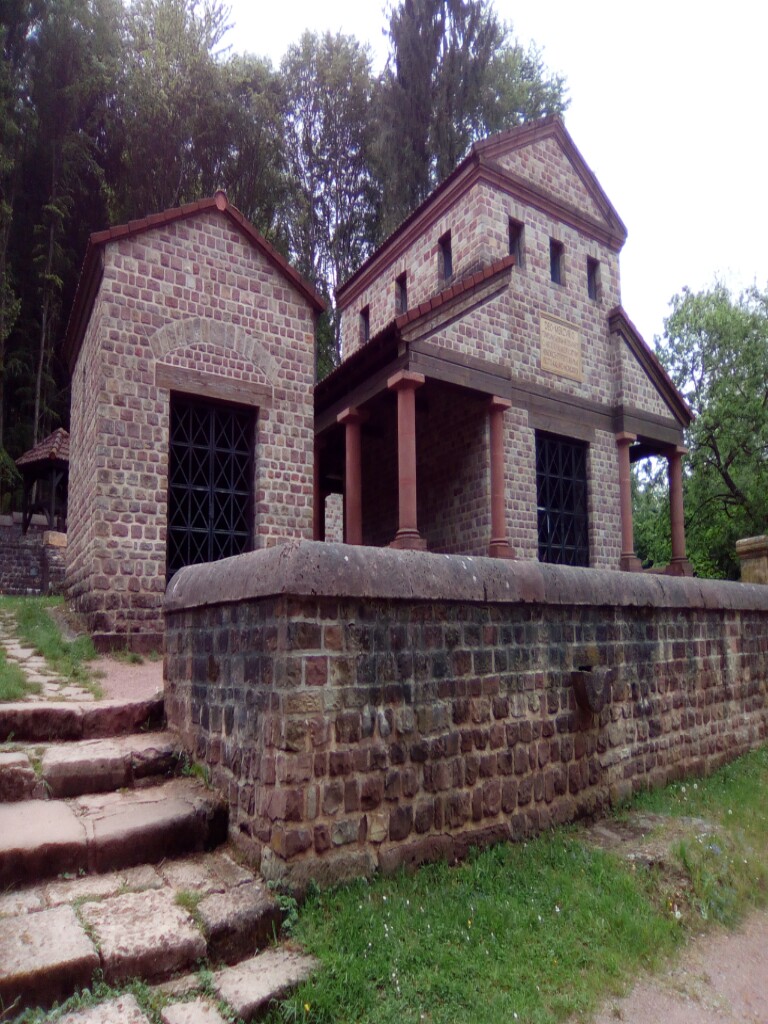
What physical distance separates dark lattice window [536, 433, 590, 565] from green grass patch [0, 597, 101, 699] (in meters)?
7.89

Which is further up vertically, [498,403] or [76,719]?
[498,403]

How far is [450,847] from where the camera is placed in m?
4.50

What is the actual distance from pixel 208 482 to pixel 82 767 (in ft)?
19.4

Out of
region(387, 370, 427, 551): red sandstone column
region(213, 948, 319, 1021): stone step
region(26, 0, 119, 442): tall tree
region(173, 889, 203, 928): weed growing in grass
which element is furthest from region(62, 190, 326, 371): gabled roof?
region(26, 0, 119, 442): tall tree

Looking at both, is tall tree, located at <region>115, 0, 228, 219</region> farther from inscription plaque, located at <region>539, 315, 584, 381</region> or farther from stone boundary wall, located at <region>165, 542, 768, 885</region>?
stone boundary wall, located at <region>165, 542, 768, 885</region>

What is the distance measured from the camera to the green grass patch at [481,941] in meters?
3.27

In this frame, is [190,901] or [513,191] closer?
[190,901]

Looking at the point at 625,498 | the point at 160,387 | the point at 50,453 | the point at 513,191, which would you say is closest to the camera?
the point at 160,387

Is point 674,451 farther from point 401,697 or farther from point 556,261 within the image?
point 401,697

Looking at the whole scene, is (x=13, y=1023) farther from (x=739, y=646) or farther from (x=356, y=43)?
(x=356, y=43)

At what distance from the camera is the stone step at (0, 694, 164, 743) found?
493cm

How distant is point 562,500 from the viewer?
547 inches

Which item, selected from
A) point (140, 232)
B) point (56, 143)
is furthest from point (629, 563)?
point (56, 143)

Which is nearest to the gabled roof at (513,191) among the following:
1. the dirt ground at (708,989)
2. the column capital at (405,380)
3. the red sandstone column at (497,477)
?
the red sandstone column at (497,477)
